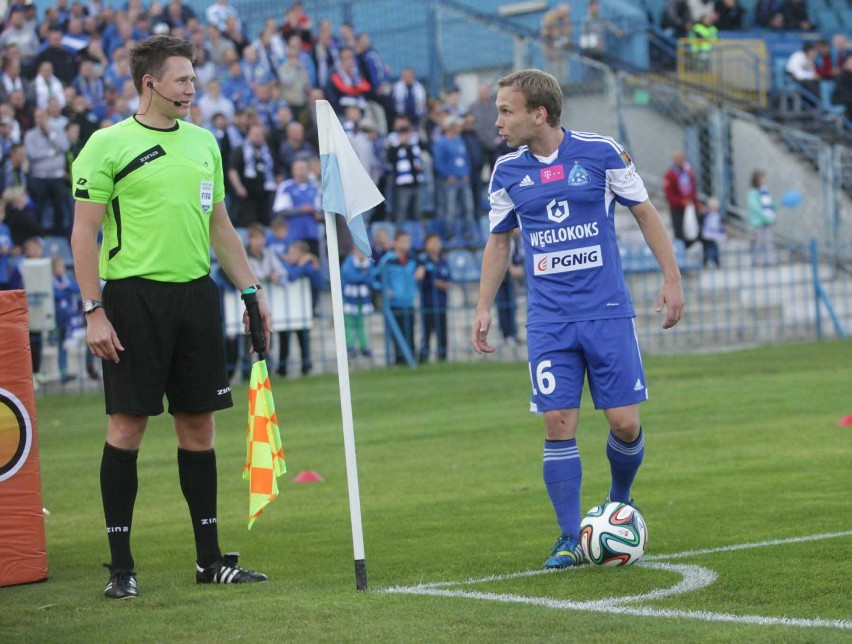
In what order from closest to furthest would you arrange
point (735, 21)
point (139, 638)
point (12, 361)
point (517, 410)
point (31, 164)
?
point (139, 638) < point (12, 361) < point (517, 410) < point (31, 164) < point (735, 21)

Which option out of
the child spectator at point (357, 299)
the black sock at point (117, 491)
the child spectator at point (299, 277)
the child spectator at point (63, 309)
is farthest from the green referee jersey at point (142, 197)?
the child spectator at point (357, 299)

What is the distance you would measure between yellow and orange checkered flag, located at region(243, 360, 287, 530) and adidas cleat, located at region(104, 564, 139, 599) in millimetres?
576

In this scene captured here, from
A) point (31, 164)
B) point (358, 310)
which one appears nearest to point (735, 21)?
point (358, 310)

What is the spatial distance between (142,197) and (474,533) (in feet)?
8.71

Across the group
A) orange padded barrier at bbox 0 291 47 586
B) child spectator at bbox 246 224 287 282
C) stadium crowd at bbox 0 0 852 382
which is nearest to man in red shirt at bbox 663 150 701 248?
stadium crowd at bbox 0 0 852 382

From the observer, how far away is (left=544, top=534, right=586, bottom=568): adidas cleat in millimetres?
6727

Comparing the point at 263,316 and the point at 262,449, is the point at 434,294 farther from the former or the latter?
the point at 262,449

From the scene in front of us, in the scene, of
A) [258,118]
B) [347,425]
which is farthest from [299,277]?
[347,425]

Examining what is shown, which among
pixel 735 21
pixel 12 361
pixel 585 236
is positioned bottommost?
pixel 12 361

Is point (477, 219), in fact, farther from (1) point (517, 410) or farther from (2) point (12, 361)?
(2) point (12, 361)

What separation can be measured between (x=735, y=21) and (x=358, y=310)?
1495cm

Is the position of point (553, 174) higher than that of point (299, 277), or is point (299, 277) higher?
point (553, 174)

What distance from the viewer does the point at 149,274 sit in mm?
6719

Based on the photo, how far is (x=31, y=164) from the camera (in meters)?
21.4
